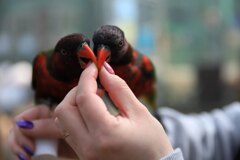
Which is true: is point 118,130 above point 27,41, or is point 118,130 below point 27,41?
above

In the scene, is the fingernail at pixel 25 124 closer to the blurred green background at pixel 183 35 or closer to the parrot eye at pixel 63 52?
the parrot eye at pixel 63 52

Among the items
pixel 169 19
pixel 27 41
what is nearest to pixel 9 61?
pixel 27 41

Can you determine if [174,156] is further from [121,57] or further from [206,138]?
[206,138]

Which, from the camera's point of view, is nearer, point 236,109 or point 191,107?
point 236,109

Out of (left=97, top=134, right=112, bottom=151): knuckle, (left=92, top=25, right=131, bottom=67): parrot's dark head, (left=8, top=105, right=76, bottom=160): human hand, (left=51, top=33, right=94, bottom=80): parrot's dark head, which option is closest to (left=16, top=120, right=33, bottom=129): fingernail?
(left=8, top=105, right=76, bottom=160): human hand

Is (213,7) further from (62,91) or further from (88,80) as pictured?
(88,80)

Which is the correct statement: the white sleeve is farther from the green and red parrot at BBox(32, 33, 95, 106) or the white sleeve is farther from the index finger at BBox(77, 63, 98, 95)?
the index finger at BBox(77, 63, 98, 95)

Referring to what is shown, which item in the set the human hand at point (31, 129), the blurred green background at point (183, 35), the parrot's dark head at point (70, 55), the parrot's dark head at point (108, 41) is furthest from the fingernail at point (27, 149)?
the blurred green background at point (183, 35)

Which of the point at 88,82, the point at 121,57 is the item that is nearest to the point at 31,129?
the point at 121,57
